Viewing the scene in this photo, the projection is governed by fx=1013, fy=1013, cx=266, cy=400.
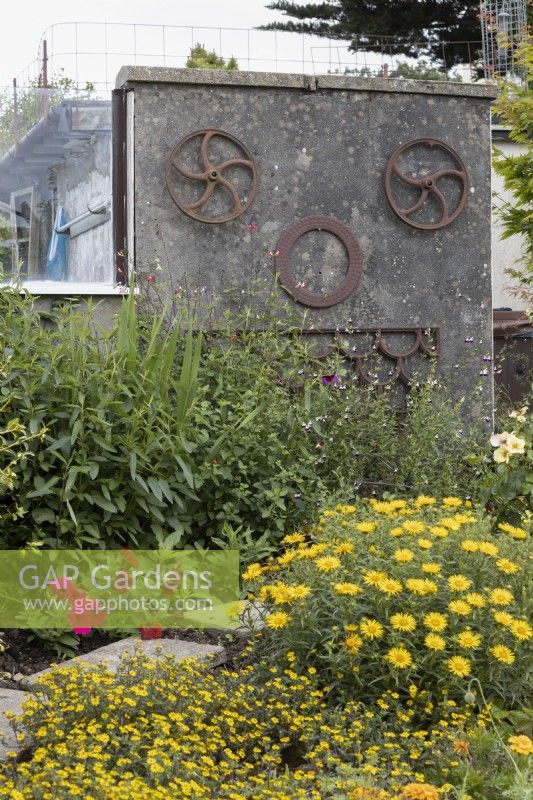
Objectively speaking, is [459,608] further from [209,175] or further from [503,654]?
[209,175]

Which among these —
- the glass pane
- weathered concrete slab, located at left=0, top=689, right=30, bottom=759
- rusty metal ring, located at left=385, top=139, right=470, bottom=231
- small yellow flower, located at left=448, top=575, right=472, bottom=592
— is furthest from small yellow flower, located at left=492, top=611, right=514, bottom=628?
rusty metal ring, located at left=385, top=139, right=470, bottom=231

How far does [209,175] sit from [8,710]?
3.82 m

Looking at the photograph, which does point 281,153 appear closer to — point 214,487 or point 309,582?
point 214,487

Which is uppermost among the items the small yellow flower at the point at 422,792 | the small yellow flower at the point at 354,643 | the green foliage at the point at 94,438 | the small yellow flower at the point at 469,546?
the green foliage at the point at 94,438

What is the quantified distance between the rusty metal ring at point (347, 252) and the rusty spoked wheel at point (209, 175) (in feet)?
1.14

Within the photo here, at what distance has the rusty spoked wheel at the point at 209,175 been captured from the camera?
615 cm

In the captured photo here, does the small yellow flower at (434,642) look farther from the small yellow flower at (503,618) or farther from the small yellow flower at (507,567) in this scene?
the small yellow flower at (507,567)

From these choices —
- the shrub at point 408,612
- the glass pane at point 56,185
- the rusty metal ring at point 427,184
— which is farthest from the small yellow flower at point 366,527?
the rusty metal ring at point 427,184

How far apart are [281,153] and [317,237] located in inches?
22.5

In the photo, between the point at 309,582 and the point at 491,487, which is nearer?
the point at 309,582

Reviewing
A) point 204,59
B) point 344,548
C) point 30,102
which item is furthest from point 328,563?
point 204,59

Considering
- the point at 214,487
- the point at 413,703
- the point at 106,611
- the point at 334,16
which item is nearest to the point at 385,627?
the point at 413,703

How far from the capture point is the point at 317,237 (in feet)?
21.1

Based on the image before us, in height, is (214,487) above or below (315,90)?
below
